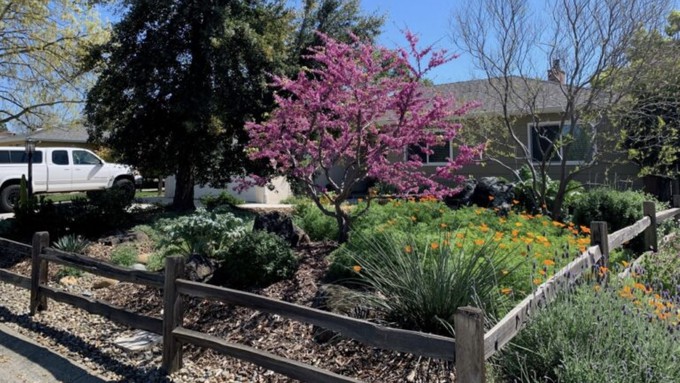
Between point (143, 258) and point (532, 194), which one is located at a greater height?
point (532, 194)

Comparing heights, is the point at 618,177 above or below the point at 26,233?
above

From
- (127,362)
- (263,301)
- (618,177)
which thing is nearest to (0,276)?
(127,362)

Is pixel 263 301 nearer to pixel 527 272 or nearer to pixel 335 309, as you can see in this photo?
pixel 335 309

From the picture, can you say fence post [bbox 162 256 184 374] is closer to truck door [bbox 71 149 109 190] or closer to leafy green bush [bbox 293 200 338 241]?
leafy green bush [bbox 293 200 338 241]

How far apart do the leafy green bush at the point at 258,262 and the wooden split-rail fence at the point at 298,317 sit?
0.93 metres

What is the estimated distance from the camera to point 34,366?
434 centimetres

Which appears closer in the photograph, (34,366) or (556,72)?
(34,366)

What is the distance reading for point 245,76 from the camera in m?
11.3

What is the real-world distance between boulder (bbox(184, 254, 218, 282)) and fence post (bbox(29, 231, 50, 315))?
69.7 inches

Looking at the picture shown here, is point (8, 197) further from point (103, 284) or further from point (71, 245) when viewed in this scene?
point (103, 284)

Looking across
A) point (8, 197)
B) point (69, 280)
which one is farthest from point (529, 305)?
point (8, 197)

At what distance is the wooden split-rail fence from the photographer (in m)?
2.54

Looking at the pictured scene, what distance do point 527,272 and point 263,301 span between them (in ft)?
7.00

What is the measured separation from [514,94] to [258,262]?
19.8 ft
